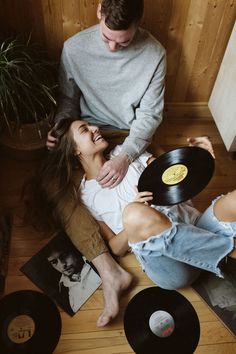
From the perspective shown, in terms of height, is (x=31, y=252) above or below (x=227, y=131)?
below

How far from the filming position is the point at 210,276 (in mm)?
1287

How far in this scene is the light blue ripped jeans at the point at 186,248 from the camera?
3.39 feet

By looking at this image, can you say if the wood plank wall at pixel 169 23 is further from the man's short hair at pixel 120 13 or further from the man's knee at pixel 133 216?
the man's knee at pixel 133 216

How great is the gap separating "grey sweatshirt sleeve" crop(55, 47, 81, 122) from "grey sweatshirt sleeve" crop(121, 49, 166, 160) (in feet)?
0.86

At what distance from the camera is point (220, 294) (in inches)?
49.8

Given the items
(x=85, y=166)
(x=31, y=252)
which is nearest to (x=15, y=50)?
(x=85, y=166)

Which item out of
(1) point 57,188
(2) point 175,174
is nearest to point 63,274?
(1) point 57,188

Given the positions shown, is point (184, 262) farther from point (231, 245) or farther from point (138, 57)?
point (138, 57)

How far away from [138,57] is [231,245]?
0.76 m

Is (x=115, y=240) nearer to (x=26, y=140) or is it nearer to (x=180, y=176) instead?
(x=180, y=176)

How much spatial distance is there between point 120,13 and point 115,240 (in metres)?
0.80

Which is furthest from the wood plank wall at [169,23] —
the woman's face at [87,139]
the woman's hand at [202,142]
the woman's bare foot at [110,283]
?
the woman's bare foot at [110,283]

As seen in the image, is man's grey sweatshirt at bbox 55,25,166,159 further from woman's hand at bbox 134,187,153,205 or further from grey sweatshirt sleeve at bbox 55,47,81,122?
woman's hand at bbox 134,187,153,205

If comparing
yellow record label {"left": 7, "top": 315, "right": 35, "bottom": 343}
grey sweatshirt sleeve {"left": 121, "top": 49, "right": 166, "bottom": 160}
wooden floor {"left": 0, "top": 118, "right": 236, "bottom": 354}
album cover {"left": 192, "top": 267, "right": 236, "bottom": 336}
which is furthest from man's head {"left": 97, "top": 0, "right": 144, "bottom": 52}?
yellow record label {"left": 7, "top": 315, "right": 35, "bottom": 343}
